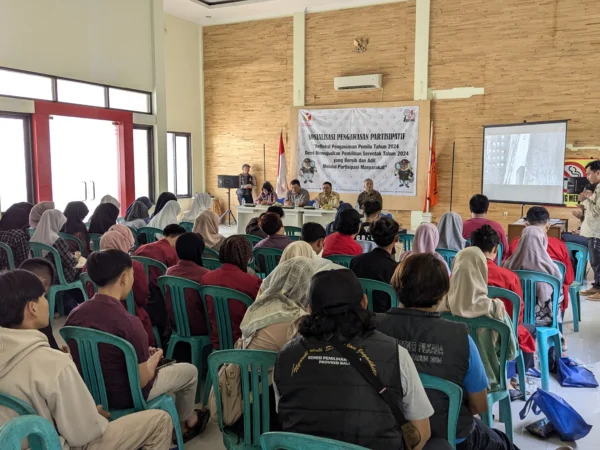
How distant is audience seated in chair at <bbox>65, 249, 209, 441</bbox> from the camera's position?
2119 mm

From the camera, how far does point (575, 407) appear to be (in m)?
3.03

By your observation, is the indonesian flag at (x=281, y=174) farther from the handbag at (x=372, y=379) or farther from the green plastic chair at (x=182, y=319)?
the handbag at (x=372, y=379)

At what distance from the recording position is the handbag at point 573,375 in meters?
3.30

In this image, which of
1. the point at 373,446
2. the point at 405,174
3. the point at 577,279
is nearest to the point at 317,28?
the point at 405,174

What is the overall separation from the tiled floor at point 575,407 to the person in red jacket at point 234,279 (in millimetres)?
562

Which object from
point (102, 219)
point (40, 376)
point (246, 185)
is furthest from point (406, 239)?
point (246, 185)

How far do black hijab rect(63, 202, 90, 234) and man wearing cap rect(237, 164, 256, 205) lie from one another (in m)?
5.83

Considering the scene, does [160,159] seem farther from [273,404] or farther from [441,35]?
[273,404]

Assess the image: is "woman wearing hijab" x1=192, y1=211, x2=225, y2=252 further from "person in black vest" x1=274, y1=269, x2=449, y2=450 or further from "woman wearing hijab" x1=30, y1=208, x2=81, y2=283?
"person in black vest" x1=274, y1=269, x2=449, y2=450

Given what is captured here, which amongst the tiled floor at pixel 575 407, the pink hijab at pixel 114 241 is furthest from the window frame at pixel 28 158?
the pink hijab at pixel 114 241

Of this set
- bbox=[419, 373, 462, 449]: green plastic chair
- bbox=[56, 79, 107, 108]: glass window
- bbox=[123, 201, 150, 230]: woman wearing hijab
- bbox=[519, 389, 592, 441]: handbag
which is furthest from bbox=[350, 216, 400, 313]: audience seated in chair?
bbox=[56, 79, 107, 108]: glass window

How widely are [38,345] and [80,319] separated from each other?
1.56 feet

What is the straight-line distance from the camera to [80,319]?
2146 millimetres

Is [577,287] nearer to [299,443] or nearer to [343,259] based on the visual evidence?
[343,259]
